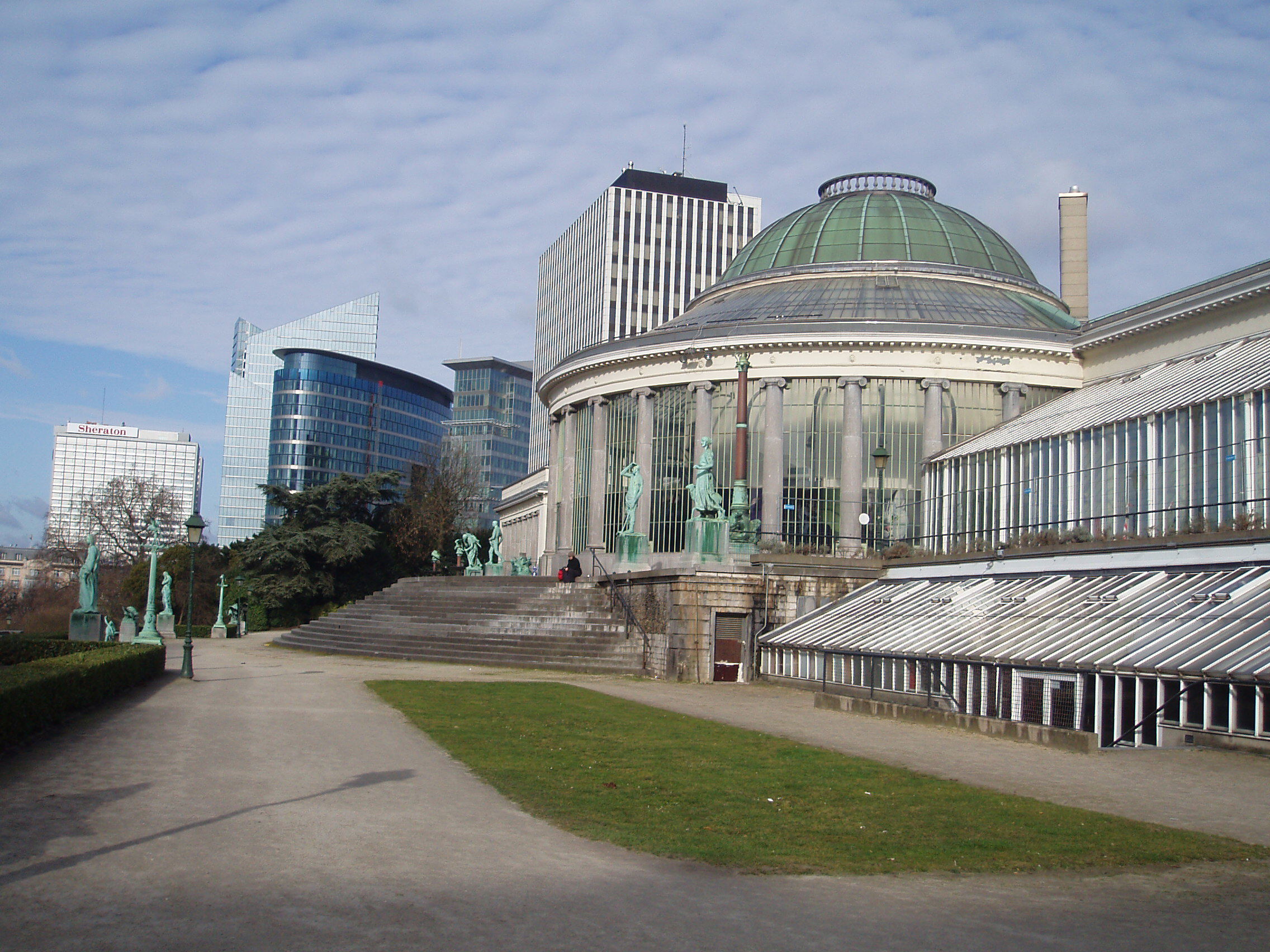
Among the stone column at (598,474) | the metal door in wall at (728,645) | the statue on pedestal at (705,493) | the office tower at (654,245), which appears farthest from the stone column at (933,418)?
the office tower at (654,245)

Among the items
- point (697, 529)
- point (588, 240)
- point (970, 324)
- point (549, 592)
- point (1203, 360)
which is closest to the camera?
point (1203, 360)

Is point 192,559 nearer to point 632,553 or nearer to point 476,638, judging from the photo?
point 476,638

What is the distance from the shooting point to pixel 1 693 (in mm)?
14109

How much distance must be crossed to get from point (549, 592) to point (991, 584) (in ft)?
55.5

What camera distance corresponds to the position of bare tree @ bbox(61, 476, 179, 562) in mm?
82562

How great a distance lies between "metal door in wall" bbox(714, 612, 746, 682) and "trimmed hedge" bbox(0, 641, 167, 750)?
15.0m

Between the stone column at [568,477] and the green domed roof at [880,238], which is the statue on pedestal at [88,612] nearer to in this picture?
the stone column at [568,477]

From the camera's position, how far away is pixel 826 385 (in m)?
45.1

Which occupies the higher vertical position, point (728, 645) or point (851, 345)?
point (851, 345)

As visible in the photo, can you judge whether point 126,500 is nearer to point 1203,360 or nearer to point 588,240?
point 588,240

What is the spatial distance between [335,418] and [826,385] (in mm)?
142608

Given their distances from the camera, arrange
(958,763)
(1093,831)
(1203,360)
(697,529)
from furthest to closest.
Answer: (697,529) < (1203,360) < (958,763) < (1093,831)

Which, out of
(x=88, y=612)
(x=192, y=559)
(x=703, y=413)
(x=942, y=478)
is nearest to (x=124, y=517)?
(x=88, y=612)

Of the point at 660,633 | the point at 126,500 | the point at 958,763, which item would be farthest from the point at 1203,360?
the point at 126,500
